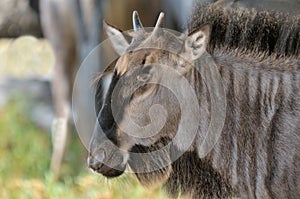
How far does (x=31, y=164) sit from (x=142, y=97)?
194 cm

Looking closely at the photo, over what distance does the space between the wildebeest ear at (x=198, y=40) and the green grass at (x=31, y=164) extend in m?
1.07

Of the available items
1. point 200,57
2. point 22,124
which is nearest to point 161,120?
point 200,57

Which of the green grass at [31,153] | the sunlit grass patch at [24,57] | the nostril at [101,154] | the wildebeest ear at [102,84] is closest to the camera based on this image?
the nostril at [101,154]

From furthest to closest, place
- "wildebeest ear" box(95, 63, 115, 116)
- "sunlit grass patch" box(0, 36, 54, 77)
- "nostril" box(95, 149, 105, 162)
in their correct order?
"sunlit grass patch" box(0, 36, 54, 77)
"wildebeest ear" box(95, 63, 115, 116)
"nostril" box(95, 149, 105, 162)

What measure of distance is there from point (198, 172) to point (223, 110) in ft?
0.42

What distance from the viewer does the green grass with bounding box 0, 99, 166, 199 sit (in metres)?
2.66

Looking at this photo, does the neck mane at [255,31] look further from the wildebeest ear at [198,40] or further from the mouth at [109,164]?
the mouth at [109,164]

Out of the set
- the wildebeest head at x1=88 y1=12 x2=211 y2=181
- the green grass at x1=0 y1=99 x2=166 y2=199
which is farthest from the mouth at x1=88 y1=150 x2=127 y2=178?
the green grass at x1=0 y1=99 x2=166 y2=199

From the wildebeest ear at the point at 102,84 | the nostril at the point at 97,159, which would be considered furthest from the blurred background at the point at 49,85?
the nostril at the point at 97,159

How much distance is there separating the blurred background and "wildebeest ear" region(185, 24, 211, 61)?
31.8 inches

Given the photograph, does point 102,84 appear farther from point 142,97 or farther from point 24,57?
point 24,57

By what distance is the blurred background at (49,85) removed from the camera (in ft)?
8.98

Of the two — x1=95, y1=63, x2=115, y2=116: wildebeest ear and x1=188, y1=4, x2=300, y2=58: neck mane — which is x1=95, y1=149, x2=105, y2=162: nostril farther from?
x1=188, y1=4, x2=300, y2=58: neck mane

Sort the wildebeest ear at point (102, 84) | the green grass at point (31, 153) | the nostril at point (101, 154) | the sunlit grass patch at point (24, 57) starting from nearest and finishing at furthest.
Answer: the nostril at point (101, 154) → the wildebeest ear at point (102, 84) → the green grass at point (31, 153) → the sunlit grass patch at point (24, 57)
